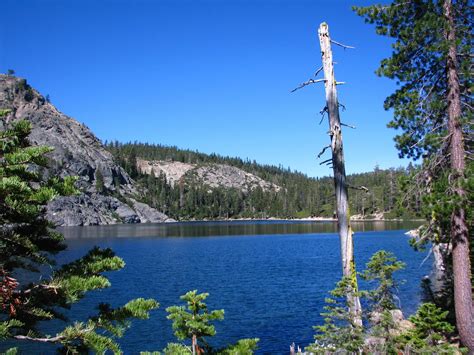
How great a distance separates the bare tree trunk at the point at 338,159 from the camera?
985 cm

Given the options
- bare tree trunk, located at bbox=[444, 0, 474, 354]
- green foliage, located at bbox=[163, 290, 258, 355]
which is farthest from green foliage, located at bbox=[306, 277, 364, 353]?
bare tree trunk, located at bbox=[444, 0, 474, 354]

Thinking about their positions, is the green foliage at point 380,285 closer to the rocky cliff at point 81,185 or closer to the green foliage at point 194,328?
the green foliage at point 194,328

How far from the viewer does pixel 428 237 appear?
13.9 m

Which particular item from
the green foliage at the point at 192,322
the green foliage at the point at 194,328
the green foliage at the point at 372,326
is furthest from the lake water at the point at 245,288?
the green foliage at the point at 192,322

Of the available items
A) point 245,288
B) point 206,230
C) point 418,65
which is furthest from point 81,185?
point 418,65

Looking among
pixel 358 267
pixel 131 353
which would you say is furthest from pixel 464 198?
pixel 358 267

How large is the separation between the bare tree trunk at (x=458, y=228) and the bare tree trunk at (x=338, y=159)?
4555 millimetres

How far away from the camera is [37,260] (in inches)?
249

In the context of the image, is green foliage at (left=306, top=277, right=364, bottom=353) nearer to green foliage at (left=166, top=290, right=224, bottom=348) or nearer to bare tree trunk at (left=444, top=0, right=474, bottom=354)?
green foliage at (left=166, top=290, right=224, bottom=348)

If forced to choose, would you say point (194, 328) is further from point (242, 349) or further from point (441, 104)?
point (441, 104)

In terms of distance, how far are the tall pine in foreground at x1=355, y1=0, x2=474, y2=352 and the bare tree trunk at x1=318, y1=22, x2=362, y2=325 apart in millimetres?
3872

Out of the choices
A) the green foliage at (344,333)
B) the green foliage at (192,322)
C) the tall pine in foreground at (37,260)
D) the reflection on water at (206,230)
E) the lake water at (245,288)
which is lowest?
the lake water at (245,288)

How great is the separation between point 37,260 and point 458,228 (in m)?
11.6

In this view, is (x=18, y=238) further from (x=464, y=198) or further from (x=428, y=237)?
(x=428, y=237)
